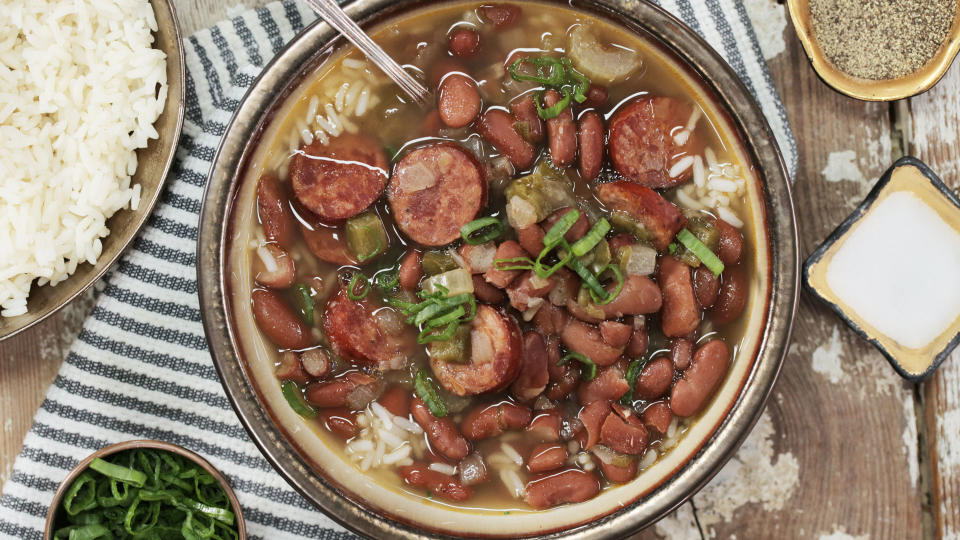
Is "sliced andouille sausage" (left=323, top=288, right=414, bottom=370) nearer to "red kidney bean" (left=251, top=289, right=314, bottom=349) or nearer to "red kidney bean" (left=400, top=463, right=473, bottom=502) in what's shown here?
"red kidney bean" (left=251, top=289, right=314, bottom=349)

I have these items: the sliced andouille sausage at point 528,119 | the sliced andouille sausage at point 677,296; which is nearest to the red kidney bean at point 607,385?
the sliced andouille sausage at point 677,296

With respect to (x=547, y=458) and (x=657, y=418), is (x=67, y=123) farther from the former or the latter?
(x=657, y=418)

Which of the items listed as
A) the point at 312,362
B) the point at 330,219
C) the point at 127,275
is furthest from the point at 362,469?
the point at 127,275

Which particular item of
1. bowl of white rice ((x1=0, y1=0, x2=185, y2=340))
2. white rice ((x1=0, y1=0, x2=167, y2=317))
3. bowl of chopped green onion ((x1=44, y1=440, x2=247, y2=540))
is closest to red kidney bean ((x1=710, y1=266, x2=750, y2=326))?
bowl of chopped green onion ((x1=44, y1=440, x2=247, y2=540))

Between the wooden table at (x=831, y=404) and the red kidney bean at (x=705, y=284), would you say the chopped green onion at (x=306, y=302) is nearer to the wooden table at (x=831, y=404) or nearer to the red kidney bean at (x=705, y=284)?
the wooden table at (x=831, y=404)

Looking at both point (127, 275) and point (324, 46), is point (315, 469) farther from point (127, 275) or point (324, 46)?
point (324, 46)
